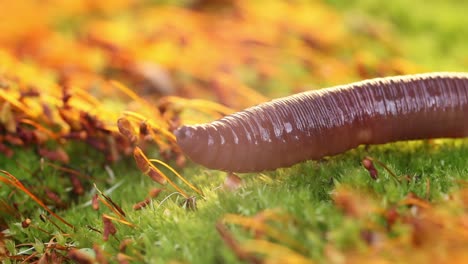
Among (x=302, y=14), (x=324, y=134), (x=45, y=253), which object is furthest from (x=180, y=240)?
(x=302, y=14)

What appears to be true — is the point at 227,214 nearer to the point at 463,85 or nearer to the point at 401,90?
the point at 401,90

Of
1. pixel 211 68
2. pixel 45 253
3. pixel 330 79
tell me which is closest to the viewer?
pixel 45 253

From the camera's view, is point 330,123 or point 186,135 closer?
point 186,135

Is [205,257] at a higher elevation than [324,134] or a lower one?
lower

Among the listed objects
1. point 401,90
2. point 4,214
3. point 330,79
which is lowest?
point 4,214

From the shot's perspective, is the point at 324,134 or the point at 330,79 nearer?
the point at 324,134

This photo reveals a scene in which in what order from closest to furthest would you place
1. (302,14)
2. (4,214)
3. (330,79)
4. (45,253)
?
(45,253) → (4,214) → (330,79) → (302,14)

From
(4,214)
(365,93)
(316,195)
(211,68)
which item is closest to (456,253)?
(316,195)
